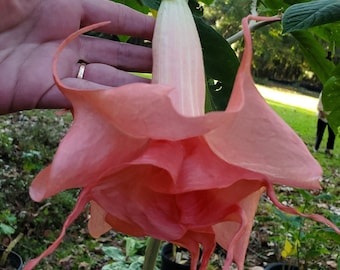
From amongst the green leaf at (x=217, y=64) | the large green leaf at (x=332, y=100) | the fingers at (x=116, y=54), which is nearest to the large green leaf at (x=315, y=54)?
the large green leaf at (x=332, y=100)

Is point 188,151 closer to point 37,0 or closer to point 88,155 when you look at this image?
point 88,155

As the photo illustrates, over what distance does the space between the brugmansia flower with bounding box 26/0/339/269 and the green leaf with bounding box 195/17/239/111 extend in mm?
371

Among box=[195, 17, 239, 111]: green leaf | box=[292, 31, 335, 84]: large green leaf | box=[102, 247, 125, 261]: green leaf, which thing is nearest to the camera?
box=[195, 17, 239, 111]: green leaf

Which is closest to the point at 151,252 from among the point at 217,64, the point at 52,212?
the point at 217,64

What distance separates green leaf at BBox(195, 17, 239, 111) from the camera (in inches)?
30.8

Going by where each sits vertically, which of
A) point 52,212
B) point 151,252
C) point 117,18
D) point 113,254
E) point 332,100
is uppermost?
point 117,18

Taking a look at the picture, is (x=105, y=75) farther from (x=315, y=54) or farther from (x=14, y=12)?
(x=315, y=54)

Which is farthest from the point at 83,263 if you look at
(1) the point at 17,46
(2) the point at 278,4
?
(1) the point at 17,46

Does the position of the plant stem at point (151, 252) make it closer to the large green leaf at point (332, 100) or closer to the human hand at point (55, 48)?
the human hand at point (55, 48)

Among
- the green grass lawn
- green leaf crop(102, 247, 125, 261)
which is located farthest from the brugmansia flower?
green leaf crop(102, 247, 125, 261)

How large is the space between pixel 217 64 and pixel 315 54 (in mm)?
309

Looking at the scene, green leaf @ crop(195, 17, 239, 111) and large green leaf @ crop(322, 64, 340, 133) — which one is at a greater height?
green leaf @ crop(195, 17, 239, 111)

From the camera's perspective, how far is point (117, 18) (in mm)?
687

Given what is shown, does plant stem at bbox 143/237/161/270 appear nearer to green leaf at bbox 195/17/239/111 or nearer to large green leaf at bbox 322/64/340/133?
green leaf at bbox 195/17/239/111
